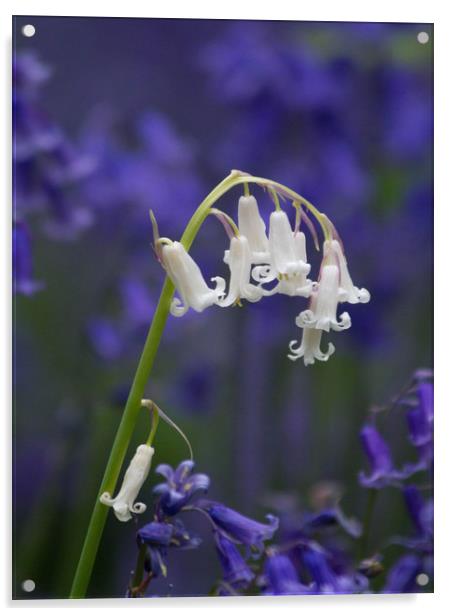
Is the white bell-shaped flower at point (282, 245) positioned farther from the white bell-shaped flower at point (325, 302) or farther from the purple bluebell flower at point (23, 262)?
the purple bluebell flower at point (23, 262)

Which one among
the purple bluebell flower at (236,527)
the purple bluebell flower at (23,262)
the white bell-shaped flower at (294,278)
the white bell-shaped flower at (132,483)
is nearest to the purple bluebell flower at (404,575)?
the purple bluebell flower at (236,527)

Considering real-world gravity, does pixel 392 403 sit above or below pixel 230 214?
below

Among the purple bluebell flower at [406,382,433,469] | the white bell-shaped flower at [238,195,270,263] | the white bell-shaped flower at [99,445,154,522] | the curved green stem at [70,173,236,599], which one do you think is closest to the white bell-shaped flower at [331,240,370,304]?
the white bell-shaped flower at [238,195,270,263]

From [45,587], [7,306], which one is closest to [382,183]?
[7,306]

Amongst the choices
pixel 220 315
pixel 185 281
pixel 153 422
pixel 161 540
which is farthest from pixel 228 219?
pixel 161 540

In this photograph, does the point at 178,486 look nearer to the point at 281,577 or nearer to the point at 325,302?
the point at 281,577
